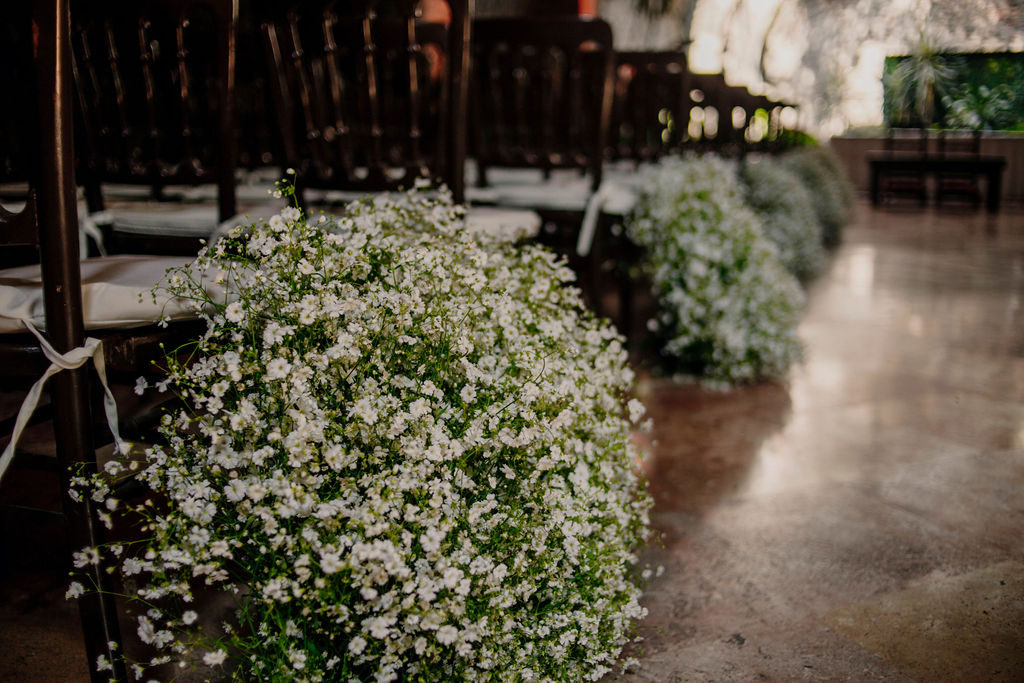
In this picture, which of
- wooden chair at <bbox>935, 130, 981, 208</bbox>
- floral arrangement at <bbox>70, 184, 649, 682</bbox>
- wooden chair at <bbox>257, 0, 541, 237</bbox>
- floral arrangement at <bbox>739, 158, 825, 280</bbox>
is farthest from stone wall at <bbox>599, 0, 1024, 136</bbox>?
floral arrangement at <bbox>70, 184, 649, 682</bbox>

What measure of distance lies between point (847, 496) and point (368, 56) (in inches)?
66.4

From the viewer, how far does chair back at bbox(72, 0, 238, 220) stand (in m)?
1.89

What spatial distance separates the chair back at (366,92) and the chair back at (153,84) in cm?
19

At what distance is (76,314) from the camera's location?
124cm

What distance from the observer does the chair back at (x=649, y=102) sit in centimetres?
354

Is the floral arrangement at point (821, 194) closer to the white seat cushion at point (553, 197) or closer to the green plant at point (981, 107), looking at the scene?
the green plant at point (981, 107)

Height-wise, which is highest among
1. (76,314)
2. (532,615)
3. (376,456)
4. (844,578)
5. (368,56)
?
(368,56)

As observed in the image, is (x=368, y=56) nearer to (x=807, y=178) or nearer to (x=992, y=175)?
(x=807, y=178)

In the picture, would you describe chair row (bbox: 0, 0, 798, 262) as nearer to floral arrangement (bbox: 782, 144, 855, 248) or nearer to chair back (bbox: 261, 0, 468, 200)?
chair back (bbox: 261, 0, 468, 200)

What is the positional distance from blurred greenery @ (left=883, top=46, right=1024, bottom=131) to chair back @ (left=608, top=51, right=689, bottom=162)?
3.31ft

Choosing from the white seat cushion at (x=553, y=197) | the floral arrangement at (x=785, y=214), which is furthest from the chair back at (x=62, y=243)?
the floral arrangement at (x=785, y=214)

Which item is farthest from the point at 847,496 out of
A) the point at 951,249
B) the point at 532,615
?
the point at 951,249

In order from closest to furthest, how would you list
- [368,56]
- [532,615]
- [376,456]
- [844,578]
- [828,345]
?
[376,456] < [532,615] < [844,578] < [368,56] < [828,345]

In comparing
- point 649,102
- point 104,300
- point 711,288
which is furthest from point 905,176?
point 104,300
